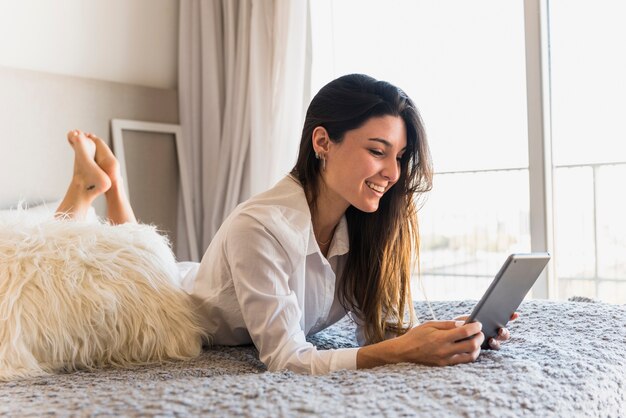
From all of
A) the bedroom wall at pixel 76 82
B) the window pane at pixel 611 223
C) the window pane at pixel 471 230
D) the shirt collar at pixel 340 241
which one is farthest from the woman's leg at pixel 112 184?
the window pane at pixel 611 223

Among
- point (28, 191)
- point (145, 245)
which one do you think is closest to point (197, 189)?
point (28, 191)

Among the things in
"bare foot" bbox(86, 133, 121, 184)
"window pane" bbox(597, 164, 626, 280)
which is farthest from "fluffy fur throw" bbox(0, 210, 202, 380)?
"window pane" bbox(597, 164, 626, 280)

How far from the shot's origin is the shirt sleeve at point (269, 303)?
140 cm

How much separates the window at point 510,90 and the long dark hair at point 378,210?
128 centimetres

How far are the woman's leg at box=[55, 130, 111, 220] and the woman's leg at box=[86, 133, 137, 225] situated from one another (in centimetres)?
4

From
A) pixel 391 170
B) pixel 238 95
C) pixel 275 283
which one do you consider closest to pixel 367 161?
pixel 391 170

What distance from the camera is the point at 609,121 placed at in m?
2.93

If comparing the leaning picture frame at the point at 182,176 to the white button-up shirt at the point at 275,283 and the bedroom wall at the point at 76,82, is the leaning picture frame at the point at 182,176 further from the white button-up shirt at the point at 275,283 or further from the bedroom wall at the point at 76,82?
the white button-up shirt at the point at 275,283

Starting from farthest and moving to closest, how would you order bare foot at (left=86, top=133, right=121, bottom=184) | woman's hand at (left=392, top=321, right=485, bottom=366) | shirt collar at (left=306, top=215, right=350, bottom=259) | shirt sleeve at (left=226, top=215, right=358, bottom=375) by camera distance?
bare foot at (left=86, top=133, right=121, bottom=184) < shirt collar at (left=306, top=215, right=350, bottom=259) < shirt sleeve at (left=226, top=215, right=358, bottom=375) < woman's hand at (left=392, top=321, right=485, bottom=366)

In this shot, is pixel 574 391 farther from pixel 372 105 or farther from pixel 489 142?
pixel 489 142

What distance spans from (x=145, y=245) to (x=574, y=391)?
103 cm

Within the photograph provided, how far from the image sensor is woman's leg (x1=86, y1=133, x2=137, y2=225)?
8.48 feet

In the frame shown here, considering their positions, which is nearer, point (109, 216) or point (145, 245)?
point (145, 245)

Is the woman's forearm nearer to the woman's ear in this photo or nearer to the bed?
the bed
